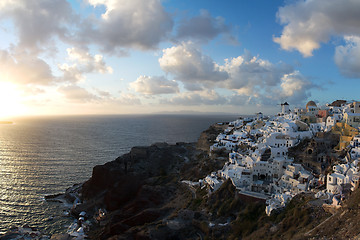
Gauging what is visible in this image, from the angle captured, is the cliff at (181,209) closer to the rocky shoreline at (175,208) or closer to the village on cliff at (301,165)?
the rocky shoreline at (175,208)

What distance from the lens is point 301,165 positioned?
47094mm

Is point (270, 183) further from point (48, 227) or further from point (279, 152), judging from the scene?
point (48, 227)

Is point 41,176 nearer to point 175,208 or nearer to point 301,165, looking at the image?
point 175,208

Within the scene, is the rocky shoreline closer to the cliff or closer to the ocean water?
the cliff

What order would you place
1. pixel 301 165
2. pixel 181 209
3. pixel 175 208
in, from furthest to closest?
pixel 175 208 → pixel 181 209 → pixel 301 165

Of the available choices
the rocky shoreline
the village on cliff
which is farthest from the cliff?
the village on cliff

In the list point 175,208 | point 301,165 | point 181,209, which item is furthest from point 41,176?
point 301,165

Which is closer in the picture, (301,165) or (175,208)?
(301,165)

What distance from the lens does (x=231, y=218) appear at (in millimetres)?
41594

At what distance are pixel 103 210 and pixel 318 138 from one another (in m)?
53.9

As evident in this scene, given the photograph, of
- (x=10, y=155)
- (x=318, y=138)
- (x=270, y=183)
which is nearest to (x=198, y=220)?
(x=270, y=183)

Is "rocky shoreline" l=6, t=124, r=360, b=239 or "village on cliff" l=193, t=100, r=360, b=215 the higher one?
"village on cliff" l=193, t=100, r=360, b=215

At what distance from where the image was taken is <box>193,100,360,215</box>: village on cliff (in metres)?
36.6

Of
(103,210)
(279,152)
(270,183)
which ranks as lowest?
(103,210)
